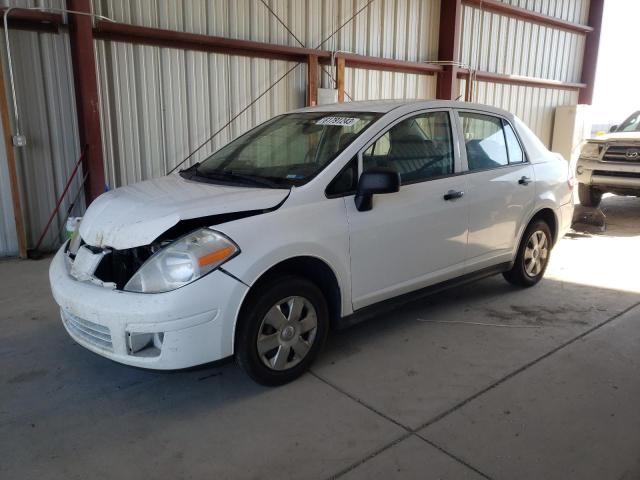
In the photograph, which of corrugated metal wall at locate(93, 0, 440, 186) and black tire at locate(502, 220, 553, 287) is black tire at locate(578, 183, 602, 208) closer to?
corrugated metal wall at locate(93, 0, 440, 186)

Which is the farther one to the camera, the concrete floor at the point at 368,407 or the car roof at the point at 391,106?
the car roof at the point at 391,106

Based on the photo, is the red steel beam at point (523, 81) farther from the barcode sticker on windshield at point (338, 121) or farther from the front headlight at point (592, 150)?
the barcode sticker on windshield at point (338, 121)

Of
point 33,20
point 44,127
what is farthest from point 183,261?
→ point 33,20

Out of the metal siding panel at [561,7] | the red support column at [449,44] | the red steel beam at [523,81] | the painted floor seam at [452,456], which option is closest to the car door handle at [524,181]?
the painted floor seam at [452,456]

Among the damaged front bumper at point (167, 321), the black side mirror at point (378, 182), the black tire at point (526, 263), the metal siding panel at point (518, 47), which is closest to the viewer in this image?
the damaged front bumper at point (167, 321)

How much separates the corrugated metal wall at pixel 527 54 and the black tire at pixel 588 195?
3.40m

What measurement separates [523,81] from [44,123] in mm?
10563

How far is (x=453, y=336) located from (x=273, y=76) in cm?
549

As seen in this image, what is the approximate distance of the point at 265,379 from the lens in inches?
119

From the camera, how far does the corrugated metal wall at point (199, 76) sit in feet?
21.3

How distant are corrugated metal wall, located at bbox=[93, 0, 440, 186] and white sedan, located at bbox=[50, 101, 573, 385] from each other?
3.17 m

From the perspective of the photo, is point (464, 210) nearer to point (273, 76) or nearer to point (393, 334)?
point (393, 334)

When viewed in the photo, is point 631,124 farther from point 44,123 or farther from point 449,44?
point 44,123

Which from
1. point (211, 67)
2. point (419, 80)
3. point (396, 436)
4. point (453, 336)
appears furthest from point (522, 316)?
point (419, 80)
